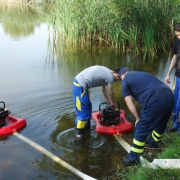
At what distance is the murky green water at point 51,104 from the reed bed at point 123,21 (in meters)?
0.71

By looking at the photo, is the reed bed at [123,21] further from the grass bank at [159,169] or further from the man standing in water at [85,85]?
the grass bank at [159,169]

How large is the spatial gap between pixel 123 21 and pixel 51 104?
6315 millimetres

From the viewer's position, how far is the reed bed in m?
11.5

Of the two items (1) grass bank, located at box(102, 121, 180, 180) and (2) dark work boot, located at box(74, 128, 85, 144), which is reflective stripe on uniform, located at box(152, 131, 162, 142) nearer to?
(1) grass bank, located at box(102, 121, 180, 180)

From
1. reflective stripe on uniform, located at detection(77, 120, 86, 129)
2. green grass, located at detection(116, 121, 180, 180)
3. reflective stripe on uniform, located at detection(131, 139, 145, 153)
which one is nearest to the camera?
green grass, located at detection(116, 121, 180, 180)

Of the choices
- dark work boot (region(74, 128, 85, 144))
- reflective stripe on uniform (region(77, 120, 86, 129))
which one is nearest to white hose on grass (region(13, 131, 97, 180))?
dark work boot (region(74, 128, 85, 144))

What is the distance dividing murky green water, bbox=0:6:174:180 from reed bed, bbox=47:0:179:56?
71 cm

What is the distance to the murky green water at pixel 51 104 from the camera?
171 inches

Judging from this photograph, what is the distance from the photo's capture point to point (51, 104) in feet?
22.5

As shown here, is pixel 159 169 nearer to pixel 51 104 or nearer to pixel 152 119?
pixel 152 119

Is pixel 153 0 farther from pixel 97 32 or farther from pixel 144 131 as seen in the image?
pixel 144 131

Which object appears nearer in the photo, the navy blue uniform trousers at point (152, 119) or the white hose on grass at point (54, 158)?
the navy blue uniform trousers at point (152, 119)

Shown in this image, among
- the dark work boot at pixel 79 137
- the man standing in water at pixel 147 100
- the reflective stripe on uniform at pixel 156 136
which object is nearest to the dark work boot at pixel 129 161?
the man standing in water at pixel 147 100

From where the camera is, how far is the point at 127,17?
1159 cm
